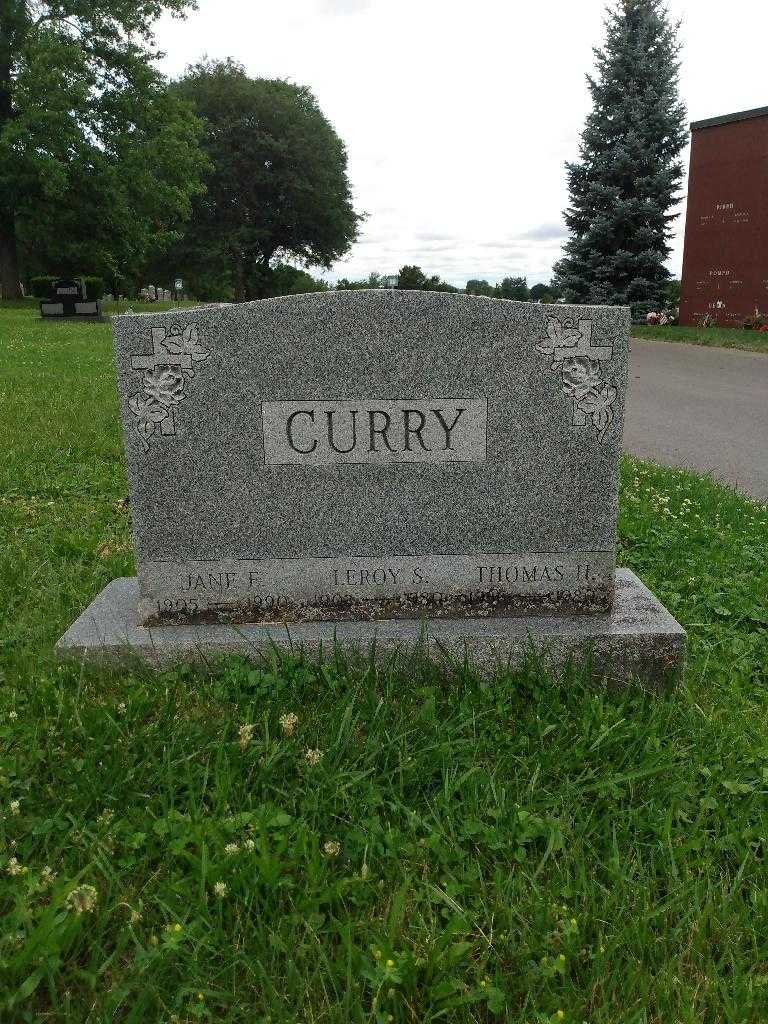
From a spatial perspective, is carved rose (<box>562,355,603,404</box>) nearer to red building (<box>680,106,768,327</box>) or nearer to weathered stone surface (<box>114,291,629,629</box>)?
weathered stone surface (<box>114,291,629,629</box>)

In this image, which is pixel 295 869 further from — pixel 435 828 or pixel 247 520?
pixel 247 520

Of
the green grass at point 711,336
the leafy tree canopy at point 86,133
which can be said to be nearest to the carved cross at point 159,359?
the green grass at point 711,336

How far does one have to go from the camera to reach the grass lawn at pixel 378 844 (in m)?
1.64

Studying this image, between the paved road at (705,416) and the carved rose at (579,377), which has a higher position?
the carved rose at (579,377)

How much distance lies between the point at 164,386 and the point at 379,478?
0.82 meters

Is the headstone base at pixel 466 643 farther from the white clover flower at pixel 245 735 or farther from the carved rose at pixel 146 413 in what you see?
the carved rose at pixel 146 413

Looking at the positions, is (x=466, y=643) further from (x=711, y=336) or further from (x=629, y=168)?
(x=629, y=168)

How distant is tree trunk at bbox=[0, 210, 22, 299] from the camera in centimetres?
2847

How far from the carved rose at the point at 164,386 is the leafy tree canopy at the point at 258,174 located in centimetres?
4009

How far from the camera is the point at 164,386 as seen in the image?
282 centimetres

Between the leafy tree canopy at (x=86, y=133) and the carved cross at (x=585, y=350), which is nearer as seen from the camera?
the carved cross at (x=585, y=350)

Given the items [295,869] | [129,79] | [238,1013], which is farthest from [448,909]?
[129,79]

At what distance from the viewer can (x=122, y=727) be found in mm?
2402

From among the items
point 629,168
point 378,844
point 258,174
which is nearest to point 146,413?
point 378,844
